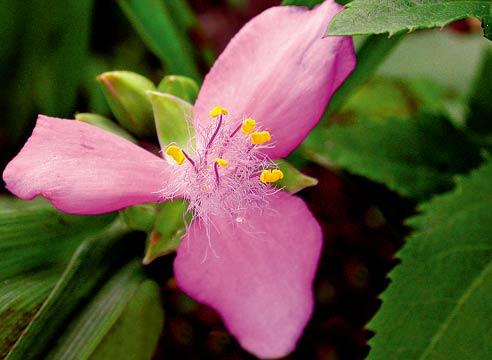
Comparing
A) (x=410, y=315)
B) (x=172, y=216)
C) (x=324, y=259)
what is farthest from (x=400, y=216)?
(x=172, y=216)

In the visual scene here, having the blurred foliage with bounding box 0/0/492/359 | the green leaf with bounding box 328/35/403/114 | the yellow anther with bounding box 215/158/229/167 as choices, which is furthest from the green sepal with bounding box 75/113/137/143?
the green leaf with bounding box 328/35/403/114

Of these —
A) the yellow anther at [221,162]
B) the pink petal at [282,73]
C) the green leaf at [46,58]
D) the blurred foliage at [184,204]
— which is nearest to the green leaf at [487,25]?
the blurred foliage at [184,204]

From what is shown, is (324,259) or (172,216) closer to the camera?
(172,216)

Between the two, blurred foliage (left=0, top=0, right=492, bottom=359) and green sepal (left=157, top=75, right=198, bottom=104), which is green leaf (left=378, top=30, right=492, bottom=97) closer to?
blurred foliage (left=0, top=0, right=492, bottom=359)

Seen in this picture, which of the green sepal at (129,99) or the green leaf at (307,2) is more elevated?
the green leaf at (307,2)

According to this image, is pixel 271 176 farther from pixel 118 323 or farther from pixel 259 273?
pixel 118 323

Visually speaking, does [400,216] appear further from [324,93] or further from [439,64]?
[439,64]

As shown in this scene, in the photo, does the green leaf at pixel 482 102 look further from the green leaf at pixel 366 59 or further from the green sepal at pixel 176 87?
the green sepal at pixel 176 87
